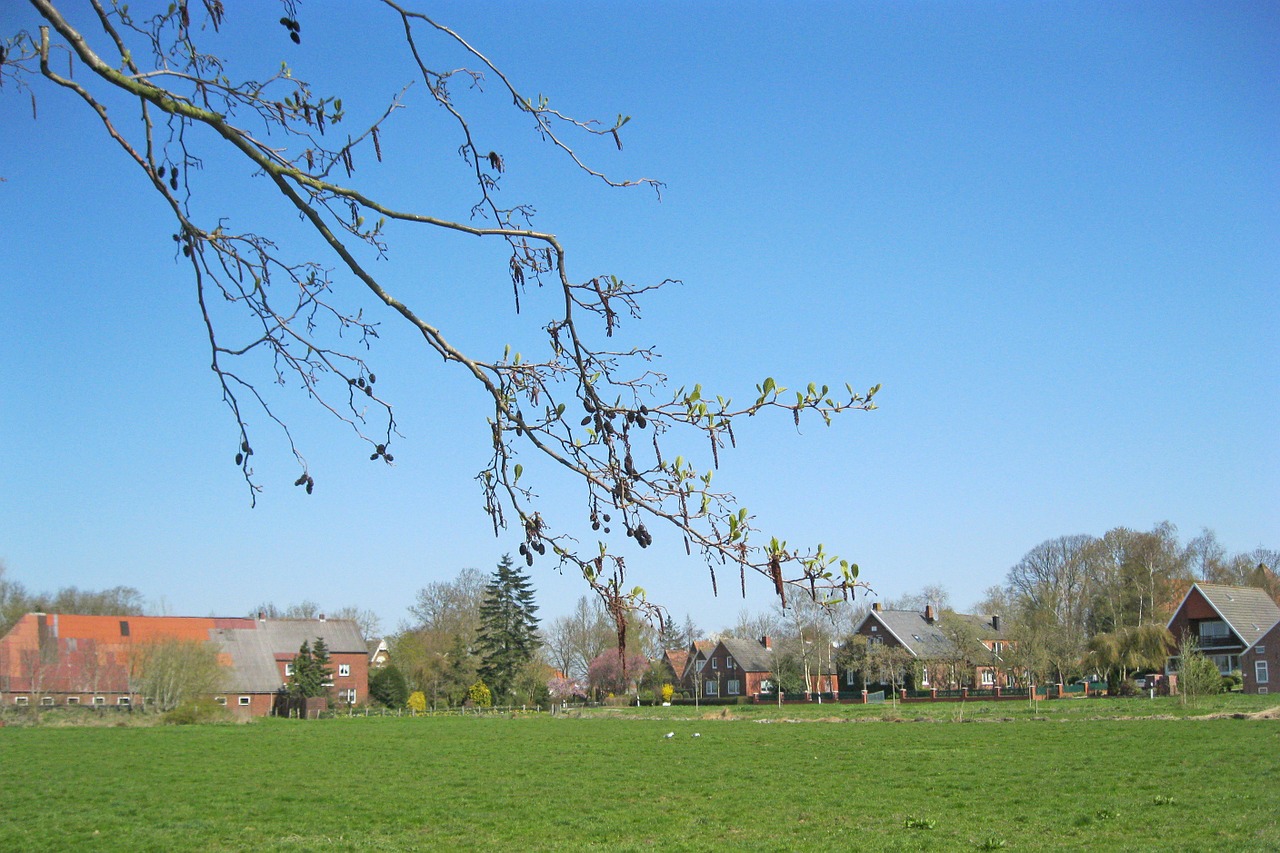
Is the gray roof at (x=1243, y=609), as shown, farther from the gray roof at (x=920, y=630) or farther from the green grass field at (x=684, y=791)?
the green grass field at (x=684, y=791)

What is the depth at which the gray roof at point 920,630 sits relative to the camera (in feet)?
192

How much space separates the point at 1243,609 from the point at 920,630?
17767 millimetres

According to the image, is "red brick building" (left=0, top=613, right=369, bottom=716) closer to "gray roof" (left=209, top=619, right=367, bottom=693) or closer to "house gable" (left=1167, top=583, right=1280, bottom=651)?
"gray roof" (left=209, top=619, right=367, bottom=693)

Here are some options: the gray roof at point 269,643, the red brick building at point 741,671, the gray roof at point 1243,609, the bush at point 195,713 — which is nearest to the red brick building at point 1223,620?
the gray roof at point 1243,609

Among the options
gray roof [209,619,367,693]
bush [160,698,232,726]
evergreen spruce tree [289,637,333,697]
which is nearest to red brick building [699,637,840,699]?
gray roof [209,619,367,693]

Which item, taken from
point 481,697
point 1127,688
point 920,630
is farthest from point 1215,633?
point 481,697

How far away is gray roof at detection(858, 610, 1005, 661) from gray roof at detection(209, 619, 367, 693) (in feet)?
109

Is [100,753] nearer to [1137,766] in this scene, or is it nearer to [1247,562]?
[1137,766]

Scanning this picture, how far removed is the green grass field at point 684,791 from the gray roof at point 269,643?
28854 millimetres

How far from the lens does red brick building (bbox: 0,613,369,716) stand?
4869 centimetres

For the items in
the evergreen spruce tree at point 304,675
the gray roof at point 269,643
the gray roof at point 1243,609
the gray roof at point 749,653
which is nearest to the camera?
the gray roof at point 1243,609

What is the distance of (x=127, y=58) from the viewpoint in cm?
303

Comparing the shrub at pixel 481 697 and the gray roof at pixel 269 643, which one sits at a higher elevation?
the gray roof at pixel 269 643

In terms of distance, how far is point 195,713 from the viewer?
138 feet
